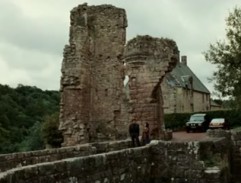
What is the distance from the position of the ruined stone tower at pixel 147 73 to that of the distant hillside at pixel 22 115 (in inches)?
1230

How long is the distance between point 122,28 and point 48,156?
681 inches

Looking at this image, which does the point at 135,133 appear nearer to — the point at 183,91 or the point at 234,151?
the point at 234,151

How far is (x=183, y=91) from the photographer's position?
59344mm

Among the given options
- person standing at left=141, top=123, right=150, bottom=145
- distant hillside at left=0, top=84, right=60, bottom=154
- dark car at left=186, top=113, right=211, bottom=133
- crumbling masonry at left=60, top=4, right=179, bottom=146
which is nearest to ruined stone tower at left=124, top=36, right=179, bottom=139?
person standing at left=141, top=123, right=150, bottom=145

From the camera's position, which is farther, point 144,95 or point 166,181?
point 144,95

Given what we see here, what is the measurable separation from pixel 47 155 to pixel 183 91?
46.7 meters

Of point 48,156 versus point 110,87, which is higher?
point 110,87

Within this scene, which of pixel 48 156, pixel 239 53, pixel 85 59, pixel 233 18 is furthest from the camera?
pixel 233 18

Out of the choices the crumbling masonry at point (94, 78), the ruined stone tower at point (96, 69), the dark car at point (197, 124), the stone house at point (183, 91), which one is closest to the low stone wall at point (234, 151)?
the crumbling masonry at point (94, 78)

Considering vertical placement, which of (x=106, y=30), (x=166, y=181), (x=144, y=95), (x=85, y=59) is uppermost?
(x=106, y=30)

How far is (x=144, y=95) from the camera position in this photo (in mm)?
18250

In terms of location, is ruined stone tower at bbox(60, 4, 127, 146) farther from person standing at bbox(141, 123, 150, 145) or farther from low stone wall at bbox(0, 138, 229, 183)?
low stone wall at bbox(0, 138, 229, 183)

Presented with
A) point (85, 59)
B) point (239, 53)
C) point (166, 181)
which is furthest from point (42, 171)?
point (239, 53)

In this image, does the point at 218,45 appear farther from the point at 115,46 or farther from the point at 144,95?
the point at 144,95
